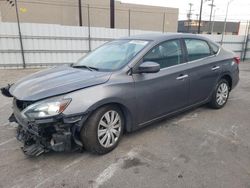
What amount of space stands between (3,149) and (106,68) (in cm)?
182

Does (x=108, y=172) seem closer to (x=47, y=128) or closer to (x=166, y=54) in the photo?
(x=47, y=128)

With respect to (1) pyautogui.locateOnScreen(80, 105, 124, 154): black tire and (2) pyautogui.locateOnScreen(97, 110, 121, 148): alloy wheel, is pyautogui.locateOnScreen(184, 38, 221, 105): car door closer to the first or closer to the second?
(2) pyautogui.locateOnScreen(97, 110, 121, 148): alloy wheel

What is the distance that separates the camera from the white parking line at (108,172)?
2418 mm

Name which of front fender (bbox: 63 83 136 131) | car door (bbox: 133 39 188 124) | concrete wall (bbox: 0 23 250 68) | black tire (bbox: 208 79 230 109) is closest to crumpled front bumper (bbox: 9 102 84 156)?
front fender (bbox: 63 83 136 131)

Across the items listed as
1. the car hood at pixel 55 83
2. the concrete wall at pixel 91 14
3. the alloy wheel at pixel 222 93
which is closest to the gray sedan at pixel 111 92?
the car hood at pixel 55 83

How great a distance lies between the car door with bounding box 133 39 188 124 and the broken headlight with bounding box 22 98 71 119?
106cm

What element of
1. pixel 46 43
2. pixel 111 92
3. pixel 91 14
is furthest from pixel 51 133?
pixel 91 14

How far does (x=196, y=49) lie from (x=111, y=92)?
208 cm

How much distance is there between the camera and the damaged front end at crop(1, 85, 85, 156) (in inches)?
97.4

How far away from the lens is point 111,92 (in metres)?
2.79

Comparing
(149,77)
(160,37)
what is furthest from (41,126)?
(160,37)

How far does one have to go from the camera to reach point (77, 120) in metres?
2.57

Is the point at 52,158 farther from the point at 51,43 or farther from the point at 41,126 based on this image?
the point at 51,43

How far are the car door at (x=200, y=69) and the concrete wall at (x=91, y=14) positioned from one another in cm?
1524
